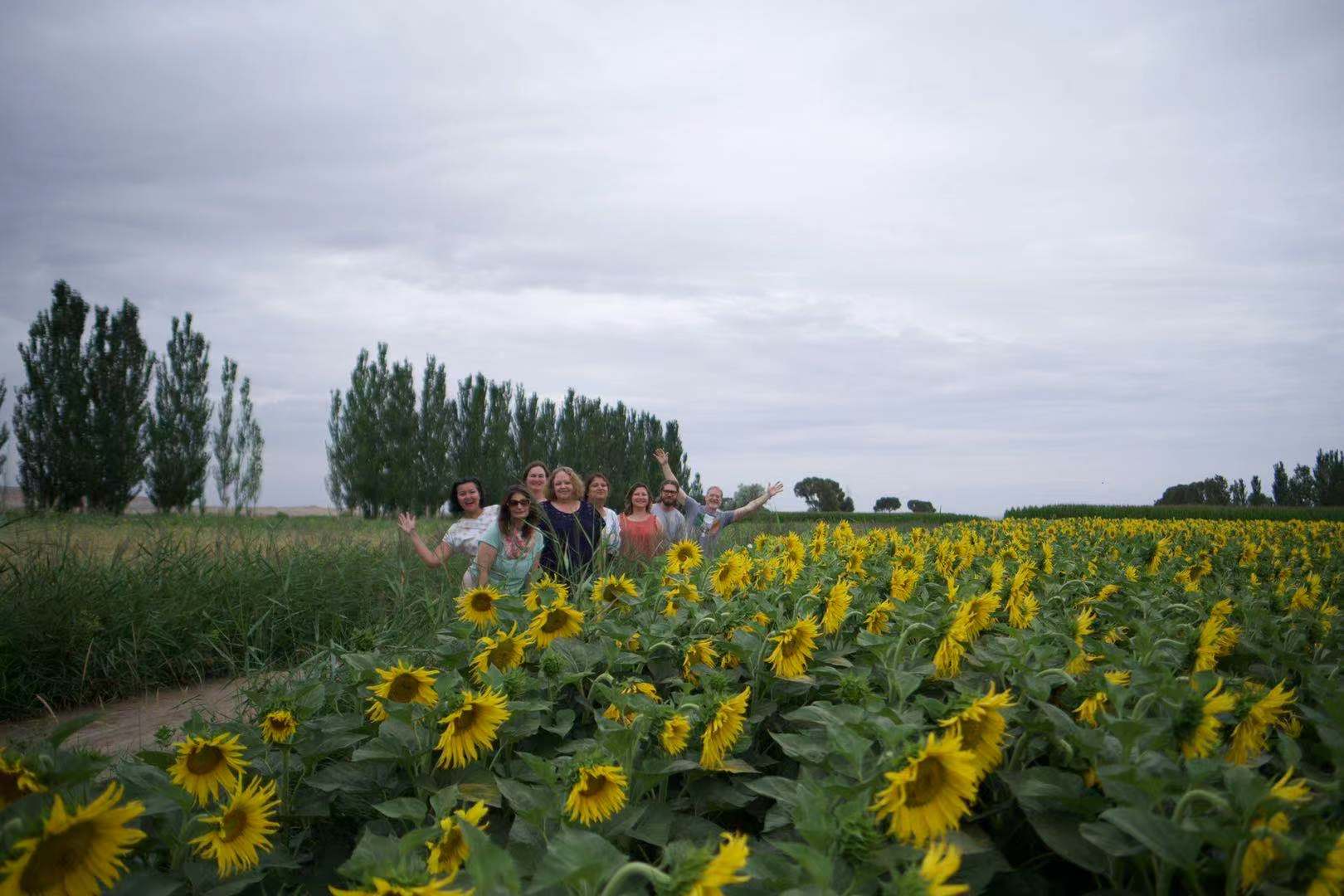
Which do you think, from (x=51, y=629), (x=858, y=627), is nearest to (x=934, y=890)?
(x=858, y=627)

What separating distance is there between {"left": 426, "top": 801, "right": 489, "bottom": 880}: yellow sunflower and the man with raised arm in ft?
16.9

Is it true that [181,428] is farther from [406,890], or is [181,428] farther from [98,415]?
[406,890]

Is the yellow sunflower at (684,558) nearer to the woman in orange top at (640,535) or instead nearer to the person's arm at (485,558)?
the woman in orange top at (640,535)

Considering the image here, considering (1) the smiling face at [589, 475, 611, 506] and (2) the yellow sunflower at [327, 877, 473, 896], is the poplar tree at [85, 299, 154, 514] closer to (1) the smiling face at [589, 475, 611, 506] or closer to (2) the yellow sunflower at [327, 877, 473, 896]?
(1) the smiling face at [589, 475, 611, 506]

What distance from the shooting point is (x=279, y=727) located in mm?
1769

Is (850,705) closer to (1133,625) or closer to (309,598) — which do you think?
(1133,625)

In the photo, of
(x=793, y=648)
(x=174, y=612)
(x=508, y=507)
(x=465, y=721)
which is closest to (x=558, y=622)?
(x=465, y=721)

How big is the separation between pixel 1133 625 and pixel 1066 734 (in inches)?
46.3

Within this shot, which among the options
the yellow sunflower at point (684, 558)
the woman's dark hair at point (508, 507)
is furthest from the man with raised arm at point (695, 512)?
the yellow sunflower at point (684, 558)

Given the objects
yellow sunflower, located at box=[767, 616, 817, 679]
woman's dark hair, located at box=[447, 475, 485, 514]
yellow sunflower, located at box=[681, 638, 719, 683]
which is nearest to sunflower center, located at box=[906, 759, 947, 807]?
yellow sunflower, located at box=[767, 616, 817, 679]

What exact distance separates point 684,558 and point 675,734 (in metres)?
1.73

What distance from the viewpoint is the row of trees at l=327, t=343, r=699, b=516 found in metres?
28.4

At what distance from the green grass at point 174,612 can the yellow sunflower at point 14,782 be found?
2.78 meters

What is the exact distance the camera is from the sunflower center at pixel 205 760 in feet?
5.35
